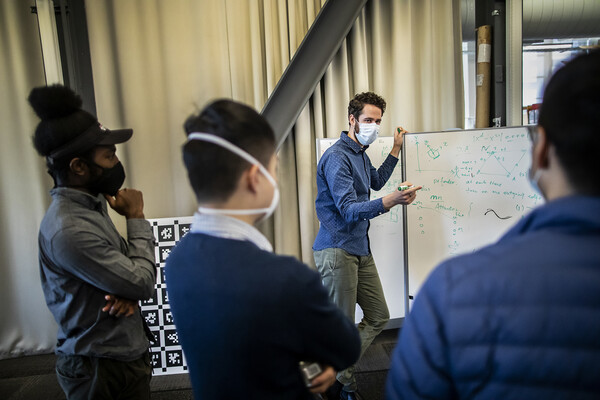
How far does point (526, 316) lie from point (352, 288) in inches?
55.9

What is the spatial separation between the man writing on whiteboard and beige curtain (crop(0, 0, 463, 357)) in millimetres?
523

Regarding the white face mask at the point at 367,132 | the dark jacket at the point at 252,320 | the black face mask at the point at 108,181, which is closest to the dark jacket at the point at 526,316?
the dark jacket at the point at 252,320

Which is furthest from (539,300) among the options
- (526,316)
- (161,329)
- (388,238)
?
(161,329)

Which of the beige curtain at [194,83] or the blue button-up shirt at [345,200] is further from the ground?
the beige curtain at [194,83]

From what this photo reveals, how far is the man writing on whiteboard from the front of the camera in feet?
5.82

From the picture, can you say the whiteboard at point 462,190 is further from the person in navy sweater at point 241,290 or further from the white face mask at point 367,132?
the person in navy sweater at point 241,290

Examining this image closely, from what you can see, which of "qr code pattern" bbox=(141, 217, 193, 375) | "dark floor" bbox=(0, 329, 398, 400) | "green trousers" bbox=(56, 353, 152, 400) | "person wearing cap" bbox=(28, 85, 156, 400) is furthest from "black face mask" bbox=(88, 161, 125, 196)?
"dark floor" bbox=(0, 329, 398, 400)

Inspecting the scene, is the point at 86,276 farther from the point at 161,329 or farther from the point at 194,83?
the point at 194,83

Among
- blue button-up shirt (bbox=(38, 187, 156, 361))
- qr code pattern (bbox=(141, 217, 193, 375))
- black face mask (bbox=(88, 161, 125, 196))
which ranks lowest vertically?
qr code pattern (bbox=(141, 217, 193, 375))

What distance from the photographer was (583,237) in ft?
1.57

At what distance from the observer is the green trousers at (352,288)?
1.84 meters

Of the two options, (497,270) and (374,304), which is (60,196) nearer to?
(497,270)

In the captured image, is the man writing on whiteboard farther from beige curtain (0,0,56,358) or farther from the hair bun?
beige curtain (0,0,56,358)

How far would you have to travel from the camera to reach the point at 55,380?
2.22 metres
